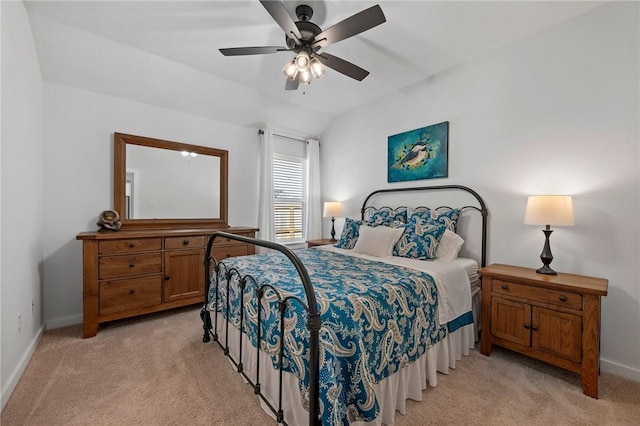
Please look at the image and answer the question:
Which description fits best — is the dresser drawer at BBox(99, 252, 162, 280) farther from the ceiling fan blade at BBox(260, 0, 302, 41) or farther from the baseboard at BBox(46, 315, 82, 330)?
the ceiling fan blade at BBox(260, 0, 302, 41)

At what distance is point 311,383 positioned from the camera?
117cm

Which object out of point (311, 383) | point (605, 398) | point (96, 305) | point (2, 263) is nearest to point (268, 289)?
point (311, 383)

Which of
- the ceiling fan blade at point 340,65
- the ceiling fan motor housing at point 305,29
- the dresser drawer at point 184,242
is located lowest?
the dresser drawer at point 184,242

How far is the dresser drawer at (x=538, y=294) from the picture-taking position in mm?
1849

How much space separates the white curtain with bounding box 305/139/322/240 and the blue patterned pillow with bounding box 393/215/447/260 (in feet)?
7.03

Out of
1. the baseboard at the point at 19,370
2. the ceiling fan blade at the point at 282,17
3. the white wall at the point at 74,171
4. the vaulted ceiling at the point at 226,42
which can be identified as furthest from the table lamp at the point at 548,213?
the white wall at the point at 74,171

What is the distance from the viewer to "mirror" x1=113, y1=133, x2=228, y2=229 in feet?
10.3

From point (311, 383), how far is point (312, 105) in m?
3.79

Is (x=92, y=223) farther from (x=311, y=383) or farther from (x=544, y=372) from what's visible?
(x=544, y=372)

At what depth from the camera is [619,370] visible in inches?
79.7

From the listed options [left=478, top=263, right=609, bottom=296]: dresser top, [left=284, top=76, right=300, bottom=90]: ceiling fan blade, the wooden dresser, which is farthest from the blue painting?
the wooden dresser

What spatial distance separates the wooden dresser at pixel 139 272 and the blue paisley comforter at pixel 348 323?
1082mm

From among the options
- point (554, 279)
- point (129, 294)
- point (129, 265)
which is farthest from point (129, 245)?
point (554, 279)

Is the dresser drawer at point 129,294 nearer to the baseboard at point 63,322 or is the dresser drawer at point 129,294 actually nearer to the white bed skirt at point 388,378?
the baseboard at point 63,322
